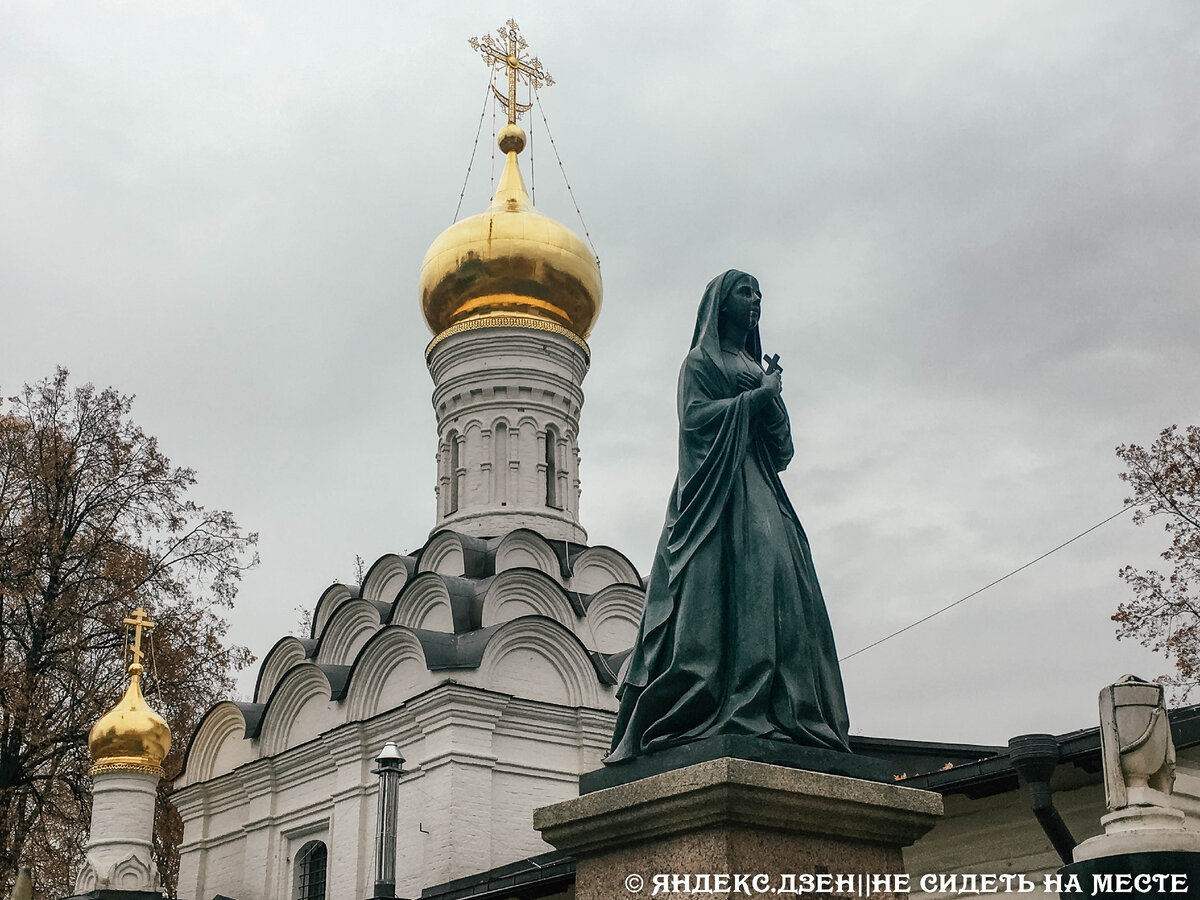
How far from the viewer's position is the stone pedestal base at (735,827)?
3703mm

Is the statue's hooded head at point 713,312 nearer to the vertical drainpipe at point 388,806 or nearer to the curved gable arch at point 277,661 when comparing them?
the vertical drainpipe at point 388,806

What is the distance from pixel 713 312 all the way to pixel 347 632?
57.8 feet

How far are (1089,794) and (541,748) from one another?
996 cm

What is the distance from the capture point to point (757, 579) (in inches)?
163

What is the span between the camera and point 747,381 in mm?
4574

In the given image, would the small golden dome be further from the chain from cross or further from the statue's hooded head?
the statue's hooded head

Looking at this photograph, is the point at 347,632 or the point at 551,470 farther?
the point at 551,470

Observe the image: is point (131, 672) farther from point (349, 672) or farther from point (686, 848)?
point (686, 848)

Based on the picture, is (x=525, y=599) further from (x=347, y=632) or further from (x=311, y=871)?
(x=311, y=871)

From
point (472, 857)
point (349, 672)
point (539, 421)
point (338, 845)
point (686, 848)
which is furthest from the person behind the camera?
point (539, 421)

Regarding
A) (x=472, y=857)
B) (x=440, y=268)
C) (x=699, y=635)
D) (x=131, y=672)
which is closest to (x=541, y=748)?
(x=472, y=857)

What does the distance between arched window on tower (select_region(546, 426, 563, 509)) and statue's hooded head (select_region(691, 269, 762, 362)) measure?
1766 cm

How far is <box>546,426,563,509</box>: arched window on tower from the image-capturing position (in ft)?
73.3

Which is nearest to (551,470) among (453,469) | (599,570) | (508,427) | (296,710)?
(508,427)
